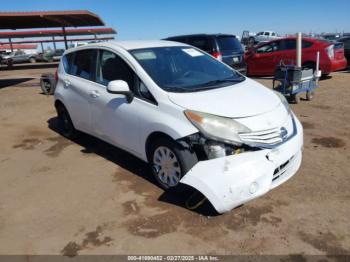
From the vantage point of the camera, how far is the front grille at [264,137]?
3334 millimetres

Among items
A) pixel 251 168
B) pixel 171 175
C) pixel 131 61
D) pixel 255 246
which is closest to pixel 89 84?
pixel 131 61

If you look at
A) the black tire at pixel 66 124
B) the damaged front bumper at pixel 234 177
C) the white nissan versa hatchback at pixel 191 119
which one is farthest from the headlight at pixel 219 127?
the black tire at pixel 66 124

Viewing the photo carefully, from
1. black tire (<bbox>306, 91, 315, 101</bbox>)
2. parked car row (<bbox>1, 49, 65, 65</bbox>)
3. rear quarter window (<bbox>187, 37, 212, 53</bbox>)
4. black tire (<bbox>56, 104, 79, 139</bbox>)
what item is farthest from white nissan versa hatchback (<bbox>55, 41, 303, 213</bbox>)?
parked car row (<bbox>1, 49, 65, 65</bbox>)

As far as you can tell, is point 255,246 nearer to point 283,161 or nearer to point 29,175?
point 283,161

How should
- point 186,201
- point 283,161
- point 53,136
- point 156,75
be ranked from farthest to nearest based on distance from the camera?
point 53,136 → point 156,75 → point 186,201 → point 283,161

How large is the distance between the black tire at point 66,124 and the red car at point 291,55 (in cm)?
731

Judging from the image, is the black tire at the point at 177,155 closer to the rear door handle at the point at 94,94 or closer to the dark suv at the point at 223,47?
the rear door handle at the point at 94,94

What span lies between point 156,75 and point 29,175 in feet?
7.72

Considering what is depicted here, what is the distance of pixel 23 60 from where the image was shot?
4194 centimetres

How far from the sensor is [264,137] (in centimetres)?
341

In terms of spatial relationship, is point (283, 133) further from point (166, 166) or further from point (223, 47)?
point (223, 47)

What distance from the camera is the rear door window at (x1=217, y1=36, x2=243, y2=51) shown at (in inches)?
409

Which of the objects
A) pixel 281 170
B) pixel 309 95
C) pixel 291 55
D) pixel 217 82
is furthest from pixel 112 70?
pixel 291 55

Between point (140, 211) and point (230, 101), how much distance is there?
60.8 inches
